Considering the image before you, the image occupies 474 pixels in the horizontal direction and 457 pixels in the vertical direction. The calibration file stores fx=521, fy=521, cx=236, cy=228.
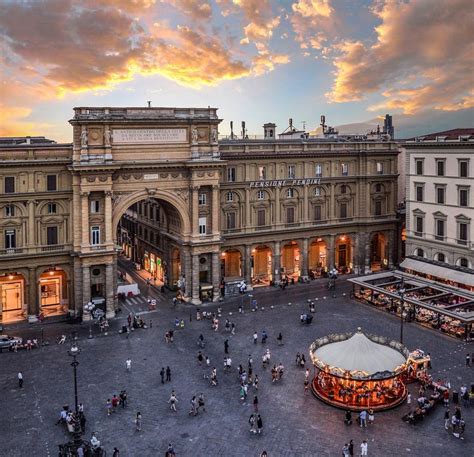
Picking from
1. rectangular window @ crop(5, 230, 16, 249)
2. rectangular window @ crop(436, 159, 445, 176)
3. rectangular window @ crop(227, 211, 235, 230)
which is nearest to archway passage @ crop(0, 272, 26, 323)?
rectangular window @ crop(5, 230, 16, 249)

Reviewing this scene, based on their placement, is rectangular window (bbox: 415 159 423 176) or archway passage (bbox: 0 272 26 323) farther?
rectangular window (bbox: 415 159 423 176)

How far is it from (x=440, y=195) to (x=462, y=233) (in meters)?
5.40

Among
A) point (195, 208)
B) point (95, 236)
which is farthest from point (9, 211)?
point (195, 208)

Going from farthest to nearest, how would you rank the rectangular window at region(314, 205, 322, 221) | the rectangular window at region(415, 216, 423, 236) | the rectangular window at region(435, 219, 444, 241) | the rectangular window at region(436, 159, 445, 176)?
the rectangular window at region(314, 205, 322, 221) < the rectangular window at region(415, 216, 423, 236) < the rectangular window at region(435, 219, 444, 241) < the rectangular window at region(436, 159, 445, 176)

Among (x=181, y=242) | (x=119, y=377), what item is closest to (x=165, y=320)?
(x=181, y=242)

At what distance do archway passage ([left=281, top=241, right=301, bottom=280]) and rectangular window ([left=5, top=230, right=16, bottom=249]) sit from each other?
108 ft

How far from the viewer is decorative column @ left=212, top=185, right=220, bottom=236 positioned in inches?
2354

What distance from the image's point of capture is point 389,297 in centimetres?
5569

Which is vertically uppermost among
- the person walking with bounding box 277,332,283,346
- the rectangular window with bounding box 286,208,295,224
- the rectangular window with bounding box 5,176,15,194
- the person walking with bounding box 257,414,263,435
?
the rectangular window with bounding box 5,176,15,194

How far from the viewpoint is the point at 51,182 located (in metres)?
53.1

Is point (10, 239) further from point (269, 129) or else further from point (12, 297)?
point (269, 129)

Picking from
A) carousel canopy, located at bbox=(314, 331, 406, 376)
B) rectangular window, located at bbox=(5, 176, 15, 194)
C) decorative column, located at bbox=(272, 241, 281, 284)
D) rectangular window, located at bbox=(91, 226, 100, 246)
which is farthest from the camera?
decorative column, located at bbox=(272, 241, 281, 284)

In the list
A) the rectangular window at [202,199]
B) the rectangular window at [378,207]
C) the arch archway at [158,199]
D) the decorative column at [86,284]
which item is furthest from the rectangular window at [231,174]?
the rectangular window at [378,207]

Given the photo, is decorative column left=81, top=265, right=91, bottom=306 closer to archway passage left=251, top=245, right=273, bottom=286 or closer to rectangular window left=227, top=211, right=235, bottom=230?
rectangular window left=227, top=211, right=235, bottom=230
